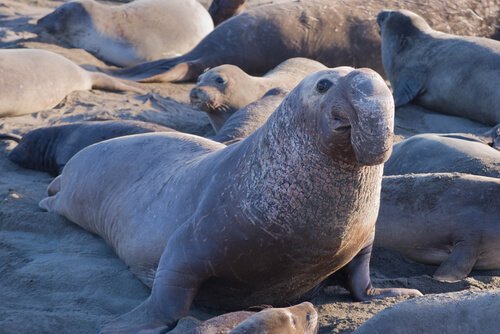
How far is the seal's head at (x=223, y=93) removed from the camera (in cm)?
779

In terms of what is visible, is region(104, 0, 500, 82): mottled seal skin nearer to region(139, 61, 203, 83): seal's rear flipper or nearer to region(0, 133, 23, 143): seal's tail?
region(139, 61, 203, 83): seal's rear flipper

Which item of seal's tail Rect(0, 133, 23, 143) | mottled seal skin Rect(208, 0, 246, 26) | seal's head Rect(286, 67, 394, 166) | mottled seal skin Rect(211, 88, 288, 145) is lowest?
mottled seal skin Rect(208, 0, 246, 26)

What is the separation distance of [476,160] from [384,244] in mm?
946

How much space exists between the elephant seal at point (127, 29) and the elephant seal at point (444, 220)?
5575 millimetres

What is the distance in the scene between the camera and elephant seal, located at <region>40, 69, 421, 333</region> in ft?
11.8

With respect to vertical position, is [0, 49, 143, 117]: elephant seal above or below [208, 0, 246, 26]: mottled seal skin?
above

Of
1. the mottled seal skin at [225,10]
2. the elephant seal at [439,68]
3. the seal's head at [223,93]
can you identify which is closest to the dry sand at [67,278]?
the seal's head at [223,93]

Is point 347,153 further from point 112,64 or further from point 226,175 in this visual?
point 112,64

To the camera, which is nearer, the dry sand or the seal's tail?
the dry sand

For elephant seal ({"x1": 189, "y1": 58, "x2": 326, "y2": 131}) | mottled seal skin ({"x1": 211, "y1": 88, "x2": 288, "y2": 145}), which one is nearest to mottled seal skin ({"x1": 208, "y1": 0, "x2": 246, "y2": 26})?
elephant seal ({"x1": 189, "y1": 58, "x2": 326, "y2": 131})

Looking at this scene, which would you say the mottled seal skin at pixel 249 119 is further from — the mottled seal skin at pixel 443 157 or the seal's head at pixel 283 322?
the seal's head at pixel 283 322

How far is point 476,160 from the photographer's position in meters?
5.91

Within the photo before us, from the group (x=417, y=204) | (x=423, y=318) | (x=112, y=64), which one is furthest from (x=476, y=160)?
(x=112, y=64)

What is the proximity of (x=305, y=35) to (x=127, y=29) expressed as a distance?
1944mm
